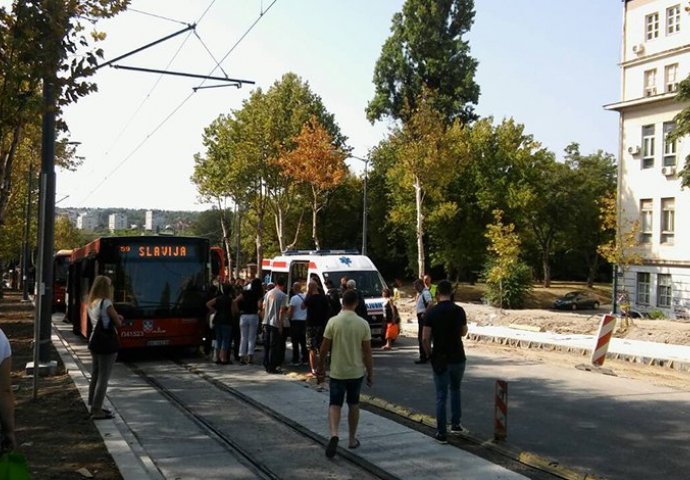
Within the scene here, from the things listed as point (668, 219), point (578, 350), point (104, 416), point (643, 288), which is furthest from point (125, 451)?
point (643, 288)

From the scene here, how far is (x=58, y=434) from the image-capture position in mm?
8492

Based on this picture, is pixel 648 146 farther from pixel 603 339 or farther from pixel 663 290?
pixel 603 339

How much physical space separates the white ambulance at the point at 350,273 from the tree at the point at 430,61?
3302 centimetres

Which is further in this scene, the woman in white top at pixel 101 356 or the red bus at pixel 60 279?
the red bus at pixel 60 279

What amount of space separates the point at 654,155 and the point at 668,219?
3.52 m

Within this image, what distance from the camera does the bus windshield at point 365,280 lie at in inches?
763

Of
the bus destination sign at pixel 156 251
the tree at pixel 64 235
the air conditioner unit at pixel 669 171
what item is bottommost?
the bus destination sign at pixel 156 251

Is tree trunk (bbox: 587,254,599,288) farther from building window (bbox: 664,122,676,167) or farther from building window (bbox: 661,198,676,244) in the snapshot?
building window (bbox: 664,122,676,167)

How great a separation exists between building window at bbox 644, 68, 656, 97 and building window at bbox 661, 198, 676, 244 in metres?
6.02

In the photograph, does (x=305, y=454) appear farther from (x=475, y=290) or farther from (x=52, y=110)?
(x=475, y=290)

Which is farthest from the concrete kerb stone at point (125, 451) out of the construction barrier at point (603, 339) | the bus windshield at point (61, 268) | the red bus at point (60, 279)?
the red bus at point (60, 279)

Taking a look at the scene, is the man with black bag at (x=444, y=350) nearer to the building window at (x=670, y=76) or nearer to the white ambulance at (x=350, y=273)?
the white ambulance at (x=350, y=273)

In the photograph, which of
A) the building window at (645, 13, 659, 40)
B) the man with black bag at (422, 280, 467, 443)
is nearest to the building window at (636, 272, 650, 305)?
the building window at (645, 13, 659, 40)

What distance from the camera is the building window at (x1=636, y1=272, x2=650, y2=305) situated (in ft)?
125
